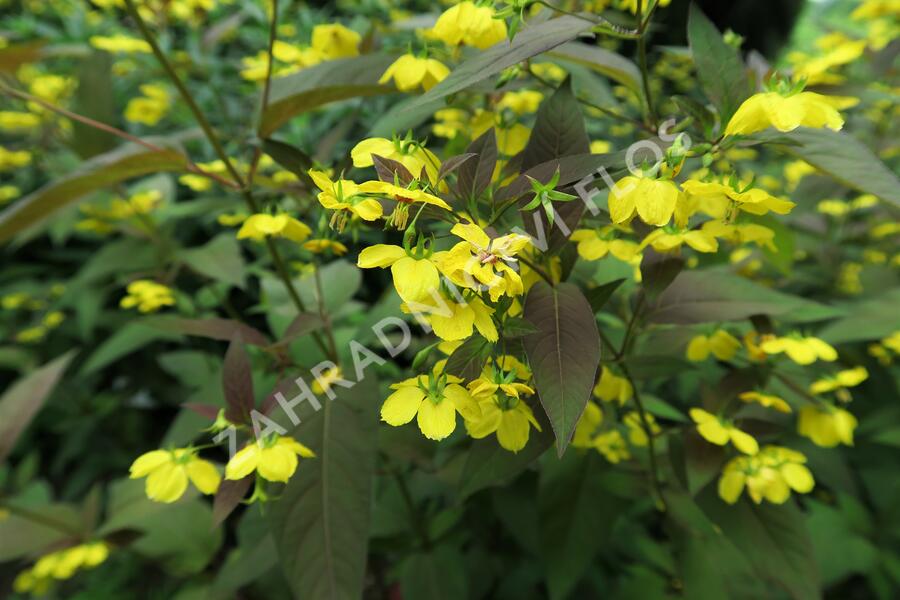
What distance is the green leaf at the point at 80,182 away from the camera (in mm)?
607

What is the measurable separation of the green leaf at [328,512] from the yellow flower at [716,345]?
0.37 metres

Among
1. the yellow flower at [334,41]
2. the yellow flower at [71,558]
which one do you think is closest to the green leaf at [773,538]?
the yellow flower at [334,41]

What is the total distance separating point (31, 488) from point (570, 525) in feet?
4.00

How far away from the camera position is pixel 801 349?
22.9 inches

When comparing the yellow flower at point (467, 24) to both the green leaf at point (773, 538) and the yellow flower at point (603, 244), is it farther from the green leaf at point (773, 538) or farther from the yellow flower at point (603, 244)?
the green leaf at point (773, 538)

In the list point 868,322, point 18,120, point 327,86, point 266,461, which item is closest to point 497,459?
point 266,461

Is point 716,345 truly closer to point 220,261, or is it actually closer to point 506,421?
point 506,421

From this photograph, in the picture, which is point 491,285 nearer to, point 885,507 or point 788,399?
point 788,399

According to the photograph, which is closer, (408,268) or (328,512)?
(408,268)

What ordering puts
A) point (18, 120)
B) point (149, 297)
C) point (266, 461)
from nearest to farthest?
point (266, 461) → point (149, 297) → point (18, 120)

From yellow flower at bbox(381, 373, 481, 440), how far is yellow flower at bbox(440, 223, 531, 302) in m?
0.09

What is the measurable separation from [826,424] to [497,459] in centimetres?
39

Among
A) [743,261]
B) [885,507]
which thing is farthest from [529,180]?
[885,507]

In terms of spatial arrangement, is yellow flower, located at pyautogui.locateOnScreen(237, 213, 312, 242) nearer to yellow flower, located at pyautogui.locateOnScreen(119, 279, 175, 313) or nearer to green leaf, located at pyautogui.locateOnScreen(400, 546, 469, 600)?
yellow flower, located at pyautogui.locateOnScreen(119, 279, 175, 313)
